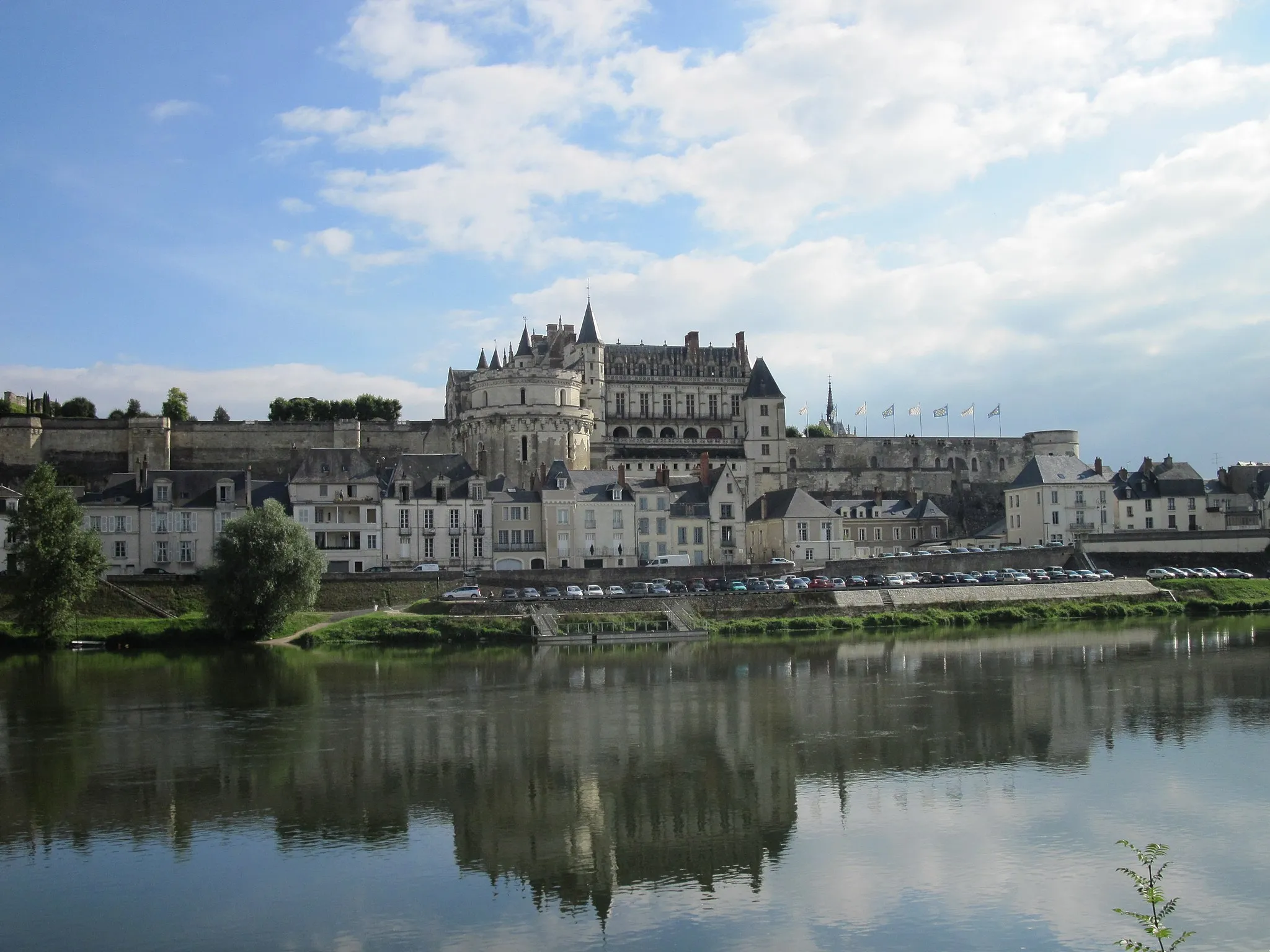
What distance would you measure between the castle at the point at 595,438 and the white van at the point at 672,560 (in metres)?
6.91

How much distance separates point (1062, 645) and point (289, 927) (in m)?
25.1

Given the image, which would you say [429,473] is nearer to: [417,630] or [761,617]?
[417,630]

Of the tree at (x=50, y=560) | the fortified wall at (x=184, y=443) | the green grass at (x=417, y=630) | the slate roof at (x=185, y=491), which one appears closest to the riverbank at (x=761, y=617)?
the green grass at (x=417, y=630)

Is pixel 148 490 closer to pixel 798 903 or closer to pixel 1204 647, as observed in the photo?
pixel 1204 647

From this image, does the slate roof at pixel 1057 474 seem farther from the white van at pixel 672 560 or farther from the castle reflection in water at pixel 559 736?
the castle reflection in water at pixel 559 736

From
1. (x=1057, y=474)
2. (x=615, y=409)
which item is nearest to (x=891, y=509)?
(x=1057, y=474)

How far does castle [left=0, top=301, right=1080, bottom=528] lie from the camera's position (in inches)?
2251

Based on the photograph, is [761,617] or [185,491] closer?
[761,617]

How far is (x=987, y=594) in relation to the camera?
134 ft

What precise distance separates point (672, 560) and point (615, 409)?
1015 inches

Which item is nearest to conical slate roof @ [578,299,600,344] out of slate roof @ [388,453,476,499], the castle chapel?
the castle chapel

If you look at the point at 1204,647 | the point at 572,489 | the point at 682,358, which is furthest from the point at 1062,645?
the point at 682,358

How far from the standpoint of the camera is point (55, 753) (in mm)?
19453

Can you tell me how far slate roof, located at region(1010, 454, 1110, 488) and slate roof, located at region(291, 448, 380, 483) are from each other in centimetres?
2574
